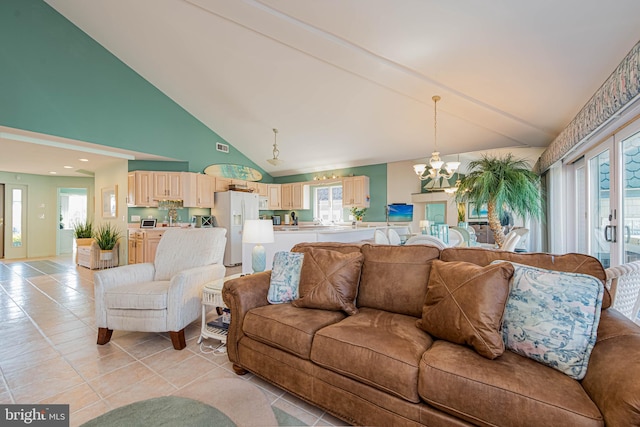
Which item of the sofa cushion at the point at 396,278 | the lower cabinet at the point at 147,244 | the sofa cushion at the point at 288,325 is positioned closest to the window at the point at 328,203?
the lower cabinet at the point at 147,244

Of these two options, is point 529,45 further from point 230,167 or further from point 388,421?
point 230,167

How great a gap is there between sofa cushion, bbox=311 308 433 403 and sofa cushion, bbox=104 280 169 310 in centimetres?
153

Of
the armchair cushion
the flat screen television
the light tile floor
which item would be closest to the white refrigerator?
the light tile floor

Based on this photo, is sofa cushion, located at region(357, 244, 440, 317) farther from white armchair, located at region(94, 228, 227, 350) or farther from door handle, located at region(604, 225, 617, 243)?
door handle, located at region(604, 225, 617, 243)

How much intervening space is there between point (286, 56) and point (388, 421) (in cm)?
434

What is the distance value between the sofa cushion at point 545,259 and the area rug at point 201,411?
1.48 metres

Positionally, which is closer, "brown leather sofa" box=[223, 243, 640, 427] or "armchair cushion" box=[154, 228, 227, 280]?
"brown leather sofa" box=[223, 243, 640, 427]

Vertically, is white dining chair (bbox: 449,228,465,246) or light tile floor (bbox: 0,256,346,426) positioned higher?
white dining chair (bbox: 449,228,465,246)

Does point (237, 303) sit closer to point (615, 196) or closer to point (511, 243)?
point (511, 243)

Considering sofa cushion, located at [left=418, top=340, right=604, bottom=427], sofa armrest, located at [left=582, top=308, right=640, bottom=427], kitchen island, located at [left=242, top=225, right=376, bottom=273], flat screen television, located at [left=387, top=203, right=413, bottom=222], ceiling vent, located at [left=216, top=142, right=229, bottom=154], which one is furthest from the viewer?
ceiling vent, located at [left=216, top=142, right=229, bottom=154]

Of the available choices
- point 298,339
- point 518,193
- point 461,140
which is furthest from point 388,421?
point 461,140

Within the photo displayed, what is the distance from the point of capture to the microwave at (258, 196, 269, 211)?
7.92 m

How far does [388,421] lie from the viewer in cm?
137

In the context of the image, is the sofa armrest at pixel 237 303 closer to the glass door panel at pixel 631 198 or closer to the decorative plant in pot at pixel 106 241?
the glass door panel at pixel 631 198
